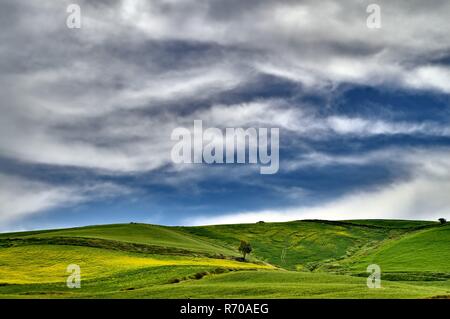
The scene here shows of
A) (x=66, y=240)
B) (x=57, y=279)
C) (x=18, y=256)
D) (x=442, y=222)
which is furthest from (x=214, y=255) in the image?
(x=442, y=222)

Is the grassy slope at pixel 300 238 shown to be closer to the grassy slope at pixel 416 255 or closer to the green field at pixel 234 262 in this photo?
the green field at pixel 234 262

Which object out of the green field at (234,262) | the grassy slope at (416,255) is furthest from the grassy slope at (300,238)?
the grassy slope at (416,255)

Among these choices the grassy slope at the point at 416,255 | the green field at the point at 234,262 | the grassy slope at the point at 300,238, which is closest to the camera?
the green field at the point at 234,262

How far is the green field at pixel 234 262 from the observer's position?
46875 millimetres

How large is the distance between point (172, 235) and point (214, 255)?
33.4 m

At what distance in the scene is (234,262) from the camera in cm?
8881

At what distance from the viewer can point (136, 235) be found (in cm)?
11931

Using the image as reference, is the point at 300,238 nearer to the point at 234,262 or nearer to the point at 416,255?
the point at 416,255

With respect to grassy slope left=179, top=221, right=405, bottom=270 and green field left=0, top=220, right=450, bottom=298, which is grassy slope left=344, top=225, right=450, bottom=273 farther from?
grassy slope left=179, top=221, right=405, bottom=270

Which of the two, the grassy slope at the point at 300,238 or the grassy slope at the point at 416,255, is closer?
the grassy slope at the point at 416,255

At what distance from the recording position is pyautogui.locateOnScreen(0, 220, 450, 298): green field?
46.9 m
